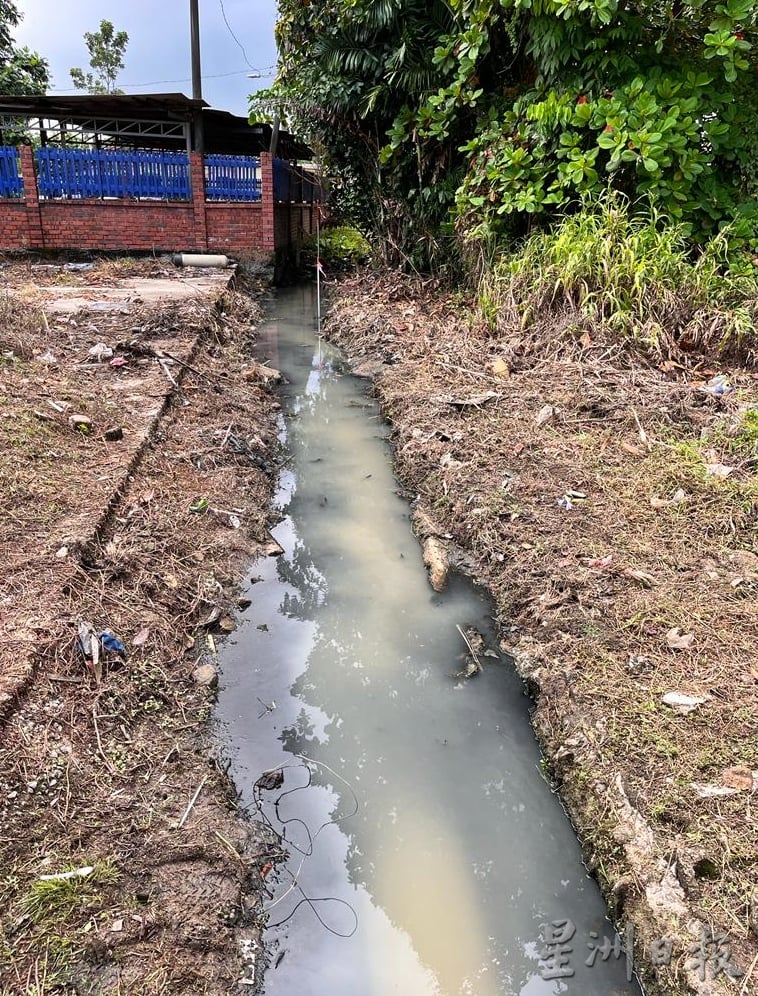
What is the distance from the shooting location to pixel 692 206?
6.11 m

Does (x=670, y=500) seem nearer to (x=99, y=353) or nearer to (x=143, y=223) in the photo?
(x=99, y=353)

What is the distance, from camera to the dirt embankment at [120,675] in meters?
1.80

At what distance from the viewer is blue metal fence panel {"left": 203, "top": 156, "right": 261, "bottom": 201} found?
11727 millimetres

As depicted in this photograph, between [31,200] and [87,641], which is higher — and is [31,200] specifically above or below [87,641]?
above

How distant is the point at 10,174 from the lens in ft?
37.1

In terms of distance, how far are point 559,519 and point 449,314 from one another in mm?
5190

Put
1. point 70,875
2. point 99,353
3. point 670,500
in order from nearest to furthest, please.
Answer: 1. point 70,875
2. point 670,500
3. point 99,353

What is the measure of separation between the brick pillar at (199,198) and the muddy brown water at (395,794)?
9.33 m

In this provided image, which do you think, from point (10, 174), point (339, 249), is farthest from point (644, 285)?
point (339, 249)

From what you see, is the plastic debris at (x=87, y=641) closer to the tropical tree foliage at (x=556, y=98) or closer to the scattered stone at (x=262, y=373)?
the scattered stone at (x=262, y=373)

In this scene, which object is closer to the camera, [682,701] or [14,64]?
[682,701]

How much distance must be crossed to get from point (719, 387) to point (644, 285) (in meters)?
1.20

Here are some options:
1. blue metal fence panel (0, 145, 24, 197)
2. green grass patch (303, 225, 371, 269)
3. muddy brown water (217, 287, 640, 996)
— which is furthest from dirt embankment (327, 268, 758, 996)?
green grass patch (303, 225, 371, 269)

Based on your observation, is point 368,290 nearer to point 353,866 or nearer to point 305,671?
point 305,671
